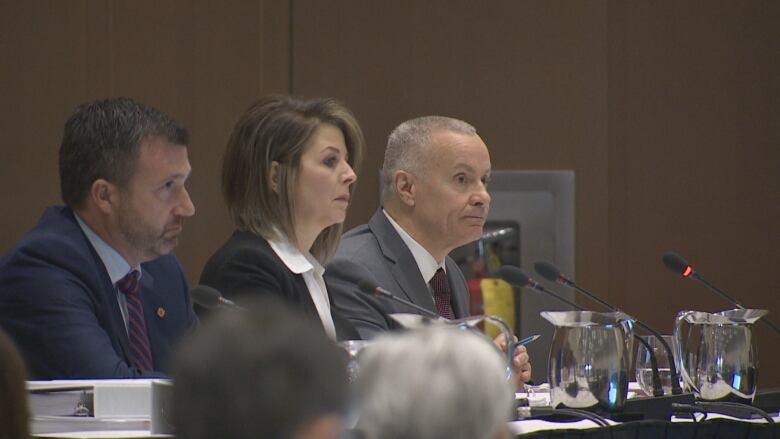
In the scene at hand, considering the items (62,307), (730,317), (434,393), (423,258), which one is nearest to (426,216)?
(423,258)

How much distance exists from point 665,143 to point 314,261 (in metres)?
2.51

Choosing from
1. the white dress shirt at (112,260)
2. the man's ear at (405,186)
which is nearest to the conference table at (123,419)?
the white dress shirt at (112,260)

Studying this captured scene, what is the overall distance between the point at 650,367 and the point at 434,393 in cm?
195

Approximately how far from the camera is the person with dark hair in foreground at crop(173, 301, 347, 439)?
3.20ft

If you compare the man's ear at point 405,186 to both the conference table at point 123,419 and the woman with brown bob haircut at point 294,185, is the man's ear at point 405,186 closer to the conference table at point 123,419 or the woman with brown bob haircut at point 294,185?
the woman with brown bob haircut at point 294,185

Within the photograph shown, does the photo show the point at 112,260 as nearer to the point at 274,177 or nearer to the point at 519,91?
the point at 274,177

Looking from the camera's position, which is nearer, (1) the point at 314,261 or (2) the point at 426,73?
(1) the point at 314,261

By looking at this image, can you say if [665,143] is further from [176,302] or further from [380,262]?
[176,302]

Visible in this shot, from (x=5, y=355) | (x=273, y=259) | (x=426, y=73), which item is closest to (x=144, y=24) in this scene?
(x=426, y=73)

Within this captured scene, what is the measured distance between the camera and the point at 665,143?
517cm

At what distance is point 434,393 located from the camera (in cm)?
107

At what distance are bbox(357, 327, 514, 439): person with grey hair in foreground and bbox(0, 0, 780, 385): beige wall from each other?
365 centimetres

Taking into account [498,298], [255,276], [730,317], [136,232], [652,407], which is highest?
[136,232]

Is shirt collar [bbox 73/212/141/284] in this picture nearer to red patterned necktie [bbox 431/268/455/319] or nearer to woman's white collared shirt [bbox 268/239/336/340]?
woman's white collared shirt [bbox 268/239/336/340]
